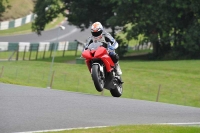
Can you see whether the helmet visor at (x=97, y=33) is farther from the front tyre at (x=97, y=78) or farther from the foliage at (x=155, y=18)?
the foliage at (x=155, y=18)

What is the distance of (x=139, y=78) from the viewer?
49.4m

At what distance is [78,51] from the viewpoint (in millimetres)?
77125

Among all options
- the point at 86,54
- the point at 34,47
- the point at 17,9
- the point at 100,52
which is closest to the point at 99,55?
the point at 100,52

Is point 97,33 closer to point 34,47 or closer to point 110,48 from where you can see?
point 110,48

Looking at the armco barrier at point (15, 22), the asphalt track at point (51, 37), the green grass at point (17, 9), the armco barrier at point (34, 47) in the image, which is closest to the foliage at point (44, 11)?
the armco barrier at point (34, 47)

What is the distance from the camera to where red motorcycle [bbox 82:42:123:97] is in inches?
710

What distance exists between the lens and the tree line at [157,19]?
2426 inches

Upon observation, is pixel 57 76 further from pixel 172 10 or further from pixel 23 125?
pixel 23 125

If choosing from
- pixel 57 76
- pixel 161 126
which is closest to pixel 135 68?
pixel 57 76

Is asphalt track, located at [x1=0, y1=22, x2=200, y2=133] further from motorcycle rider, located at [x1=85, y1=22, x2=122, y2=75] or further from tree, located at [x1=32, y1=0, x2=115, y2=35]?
tree, located at [x1=32, y1=0, x2=115, y2=35]

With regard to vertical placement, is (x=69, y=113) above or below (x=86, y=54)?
below

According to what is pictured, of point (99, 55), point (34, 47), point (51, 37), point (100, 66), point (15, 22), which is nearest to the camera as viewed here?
point (99, 55)

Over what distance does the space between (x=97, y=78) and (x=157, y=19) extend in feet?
145

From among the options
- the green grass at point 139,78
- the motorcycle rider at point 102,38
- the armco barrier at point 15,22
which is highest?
the motorcycle rider at point 102,38
